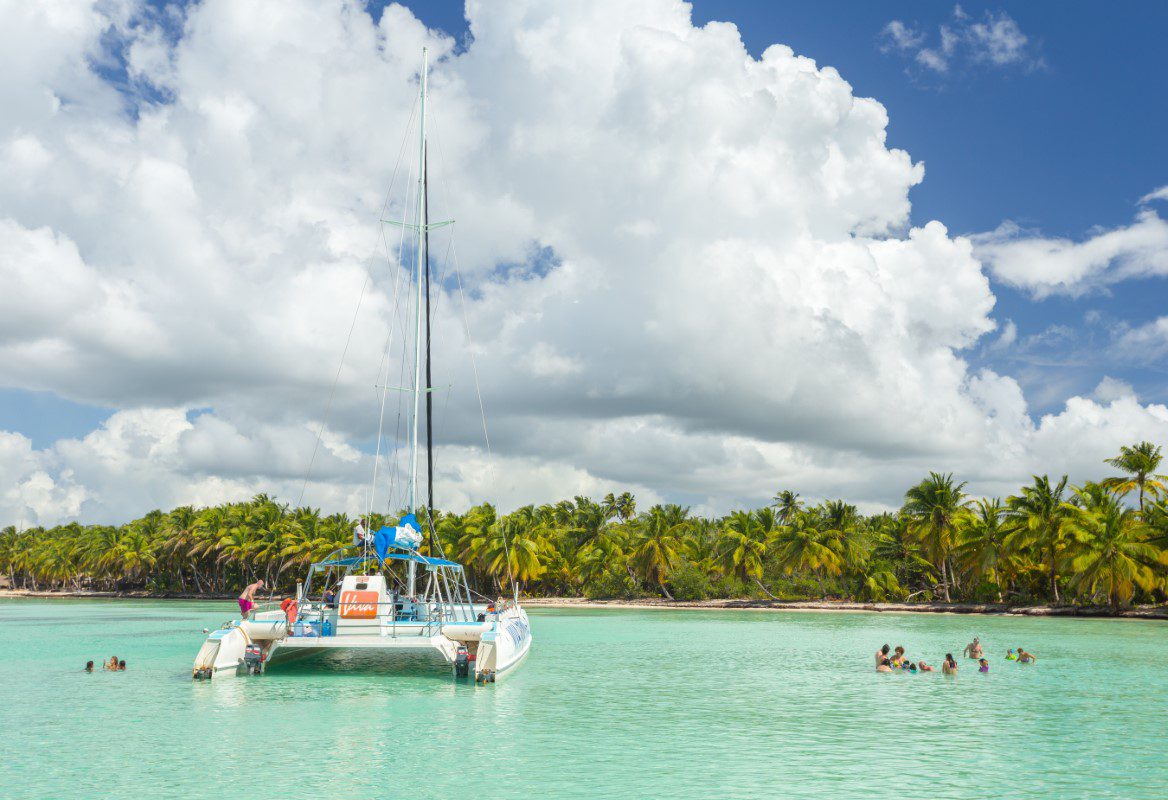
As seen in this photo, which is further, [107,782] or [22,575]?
[22,575]

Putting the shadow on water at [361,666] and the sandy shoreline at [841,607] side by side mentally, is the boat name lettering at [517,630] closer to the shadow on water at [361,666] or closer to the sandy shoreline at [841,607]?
the shadow on water at [361,666]

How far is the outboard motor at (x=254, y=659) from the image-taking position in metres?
23.1

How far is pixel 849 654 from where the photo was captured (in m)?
32.2

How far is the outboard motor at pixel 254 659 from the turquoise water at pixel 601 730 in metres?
0.69

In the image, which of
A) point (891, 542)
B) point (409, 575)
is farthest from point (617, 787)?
point (891, 542)

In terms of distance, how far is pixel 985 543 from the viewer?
186ft

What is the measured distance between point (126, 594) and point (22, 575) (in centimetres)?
3897

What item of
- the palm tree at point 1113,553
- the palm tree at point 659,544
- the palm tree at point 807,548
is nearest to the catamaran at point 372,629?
the palm tree at point 1113,553

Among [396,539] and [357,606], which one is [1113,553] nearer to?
[396,539]

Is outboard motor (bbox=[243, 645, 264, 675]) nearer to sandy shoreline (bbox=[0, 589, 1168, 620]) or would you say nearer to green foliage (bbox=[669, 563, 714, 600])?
sandy shoreline (bbox=[0, 589, 1168, 620])

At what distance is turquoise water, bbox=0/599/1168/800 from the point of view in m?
12.9

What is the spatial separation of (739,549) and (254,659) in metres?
53.5

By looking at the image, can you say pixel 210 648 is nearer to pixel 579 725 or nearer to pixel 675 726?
pixel 579 725

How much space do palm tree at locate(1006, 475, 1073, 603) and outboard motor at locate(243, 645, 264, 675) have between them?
46.6 metres
